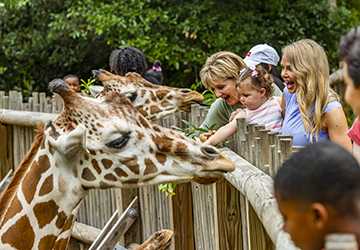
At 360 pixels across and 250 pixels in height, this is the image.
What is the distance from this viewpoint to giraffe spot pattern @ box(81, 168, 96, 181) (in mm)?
5012

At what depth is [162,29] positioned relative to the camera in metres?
13.2

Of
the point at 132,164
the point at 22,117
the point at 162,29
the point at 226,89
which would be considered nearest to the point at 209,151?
the point at 132,164

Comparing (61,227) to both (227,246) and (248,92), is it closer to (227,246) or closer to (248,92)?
(227,246)

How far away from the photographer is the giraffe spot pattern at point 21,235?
5.10m

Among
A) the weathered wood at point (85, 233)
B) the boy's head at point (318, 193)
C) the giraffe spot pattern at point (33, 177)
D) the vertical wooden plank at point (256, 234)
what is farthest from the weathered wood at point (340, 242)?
the weathered wood at point (85, 233)

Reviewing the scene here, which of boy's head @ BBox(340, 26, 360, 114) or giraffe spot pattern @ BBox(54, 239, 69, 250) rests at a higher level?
boy's head @ BBox(340, 26, 360, 114)

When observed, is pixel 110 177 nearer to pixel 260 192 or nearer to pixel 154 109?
pixel 260 192

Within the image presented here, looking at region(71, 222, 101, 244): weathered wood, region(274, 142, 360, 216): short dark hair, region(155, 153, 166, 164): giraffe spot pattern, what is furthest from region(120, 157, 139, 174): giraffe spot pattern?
region(71, 222, 101, 244): weathered wood

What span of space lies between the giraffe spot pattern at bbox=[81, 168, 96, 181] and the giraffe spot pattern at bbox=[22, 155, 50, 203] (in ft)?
0.58

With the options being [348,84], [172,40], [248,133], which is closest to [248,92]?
[248,133]

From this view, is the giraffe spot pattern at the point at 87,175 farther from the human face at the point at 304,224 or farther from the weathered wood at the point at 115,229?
the human face at the point at 304,224

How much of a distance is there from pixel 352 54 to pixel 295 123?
87.1 inches

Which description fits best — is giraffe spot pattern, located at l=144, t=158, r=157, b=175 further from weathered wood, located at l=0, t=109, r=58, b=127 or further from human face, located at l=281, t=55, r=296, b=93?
weathered wood, located at l=0, t=109, r=58, b=127

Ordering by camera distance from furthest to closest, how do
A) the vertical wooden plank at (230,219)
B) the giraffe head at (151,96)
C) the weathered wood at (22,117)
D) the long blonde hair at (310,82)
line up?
the weathered wood at (22,117), the giraffe head at (151,96), the vertical wooden plank at (230,219), the long blonde hair at (310,82)
